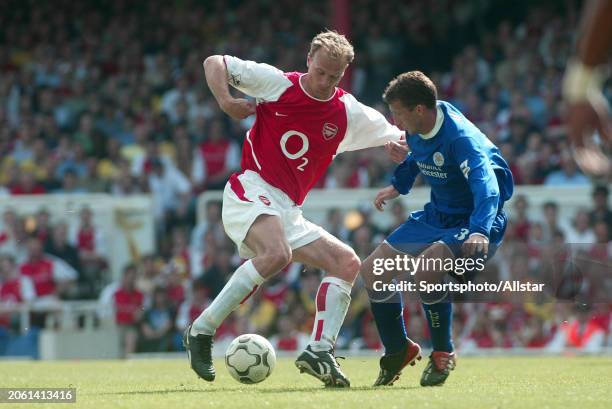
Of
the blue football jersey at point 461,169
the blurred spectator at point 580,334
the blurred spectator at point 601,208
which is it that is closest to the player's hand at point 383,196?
the blue football jersey at point 461,169

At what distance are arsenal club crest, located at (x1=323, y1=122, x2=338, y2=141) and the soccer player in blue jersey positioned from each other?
0.50 metres

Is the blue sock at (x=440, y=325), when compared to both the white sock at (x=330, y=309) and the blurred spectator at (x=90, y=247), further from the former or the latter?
the blurred spectator at (x=90, y=247)

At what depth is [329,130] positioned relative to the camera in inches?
280

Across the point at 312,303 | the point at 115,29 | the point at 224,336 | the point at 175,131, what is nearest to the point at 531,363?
the point at 312,303

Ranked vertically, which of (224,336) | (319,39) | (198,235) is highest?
(319,39)

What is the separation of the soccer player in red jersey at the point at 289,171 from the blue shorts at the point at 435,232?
0.34m

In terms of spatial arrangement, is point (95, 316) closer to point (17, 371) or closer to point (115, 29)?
point (17, 371)

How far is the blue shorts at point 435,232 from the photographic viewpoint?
6.72 meters

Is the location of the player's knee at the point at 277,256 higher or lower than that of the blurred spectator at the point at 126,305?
higher

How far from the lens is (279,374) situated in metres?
8.34

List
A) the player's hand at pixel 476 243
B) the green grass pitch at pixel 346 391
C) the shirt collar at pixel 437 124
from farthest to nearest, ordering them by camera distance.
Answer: the shirt collar at pixel 437 124 < the player's hand at pixel 476 243 < the green grass pitch at pixel 346 391

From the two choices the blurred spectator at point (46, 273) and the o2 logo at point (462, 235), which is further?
the blurred spectator at point (46, 273)

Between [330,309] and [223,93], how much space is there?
4.57ft

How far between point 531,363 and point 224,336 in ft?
13.2
